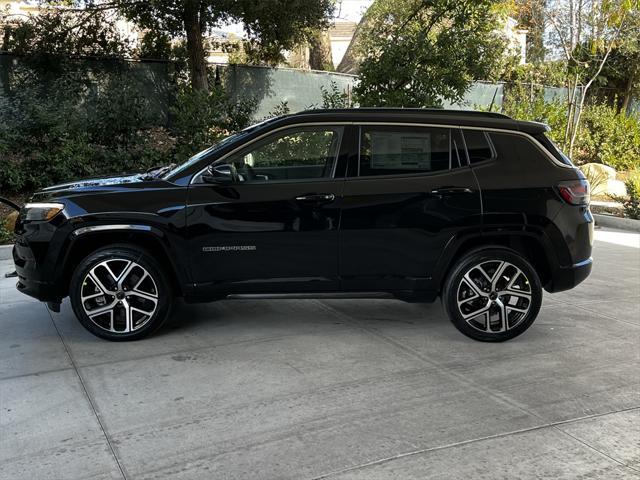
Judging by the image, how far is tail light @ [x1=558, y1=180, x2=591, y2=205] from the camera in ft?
17.3

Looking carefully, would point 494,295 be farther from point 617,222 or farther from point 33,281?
point 617,222

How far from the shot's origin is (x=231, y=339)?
5.42m

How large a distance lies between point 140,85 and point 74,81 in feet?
4.86

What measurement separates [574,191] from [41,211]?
434 centimetres

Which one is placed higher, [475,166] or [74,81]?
[74,81]

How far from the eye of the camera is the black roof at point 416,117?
209 inches

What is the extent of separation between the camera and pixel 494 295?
5270 millimetres

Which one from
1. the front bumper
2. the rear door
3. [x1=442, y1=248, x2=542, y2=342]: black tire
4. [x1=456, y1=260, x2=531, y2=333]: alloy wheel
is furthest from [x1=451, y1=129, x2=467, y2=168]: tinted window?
the front bumper

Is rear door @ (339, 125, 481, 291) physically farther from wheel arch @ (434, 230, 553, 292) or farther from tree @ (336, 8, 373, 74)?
tree @ (336, 8, 373, 74)

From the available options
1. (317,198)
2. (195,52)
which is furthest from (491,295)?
(195,52)

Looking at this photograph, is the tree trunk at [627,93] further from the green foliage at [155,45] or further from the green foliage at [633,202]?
the green foliage at [155,45]

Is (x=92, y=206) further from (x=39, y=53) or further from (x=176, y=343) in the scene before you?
(x=39, y=53)

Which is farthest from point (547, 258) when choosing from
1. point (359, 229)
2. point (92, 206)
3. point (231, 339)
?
point (92, 206)

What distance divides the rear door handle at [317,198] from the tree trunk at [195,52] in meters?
9.79
